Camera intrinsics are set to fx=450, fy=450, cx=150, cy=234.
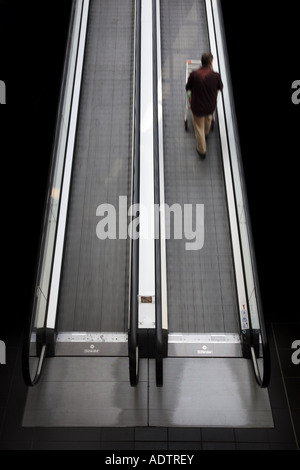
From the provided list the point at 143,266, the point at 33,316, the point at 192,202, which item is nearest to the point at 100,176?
the point at 192,202

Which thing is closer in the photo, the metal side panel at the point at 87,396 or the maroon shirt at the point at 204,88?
the metal side panel at the point at 87,396

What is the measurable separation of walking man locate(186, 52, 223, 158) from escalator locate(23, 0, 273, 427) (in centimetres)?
39

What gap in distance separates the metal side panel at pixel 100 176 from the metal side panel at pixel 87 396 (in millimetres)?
485

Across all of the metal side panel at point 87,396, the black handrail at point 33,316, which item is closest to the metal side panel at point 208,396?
the metal side panel at point 87,396

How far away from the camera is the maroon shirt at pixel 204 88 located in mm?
6137

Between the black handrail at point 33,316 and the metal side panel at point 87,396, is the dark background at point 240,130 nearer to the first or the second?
the black handrail at point 33,316

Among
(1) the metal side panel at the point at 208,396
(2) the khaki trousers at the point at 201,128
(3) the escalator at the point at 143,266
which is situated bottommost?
(1) the metal side panel at the point at 208,396

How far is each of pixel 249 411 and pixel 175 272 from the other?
1884mm

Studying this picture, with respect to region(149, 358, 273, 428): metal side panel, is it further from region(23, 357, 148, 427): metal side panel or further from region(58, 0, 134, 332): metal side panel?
region(58, 0, 134, 332): metal side panel

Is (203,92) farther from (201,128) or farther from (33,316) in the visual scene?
(33,316)

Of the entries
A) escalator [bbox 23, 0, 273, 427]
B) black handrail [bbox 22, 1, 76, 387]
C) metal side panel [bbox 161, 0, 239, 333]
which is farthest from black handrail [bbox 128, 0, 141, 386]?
black handrail [bbox 22, 1, 76, 387]
